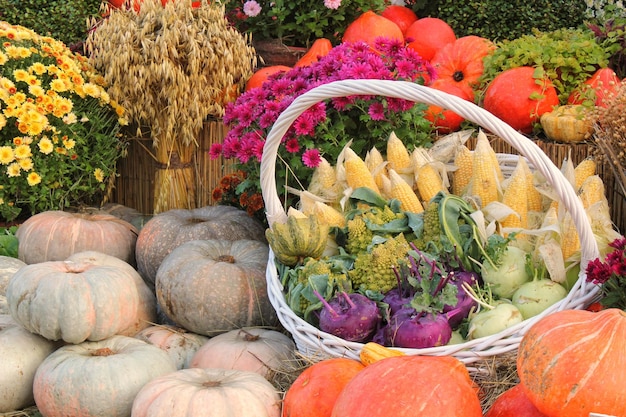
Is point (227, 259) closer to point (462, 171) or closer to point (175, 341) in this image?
point (175, 341)

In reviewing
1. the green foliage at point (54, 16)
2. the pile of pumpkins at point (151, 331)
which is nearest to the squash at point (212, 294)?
the pile of pumpkins at point (151, 331)

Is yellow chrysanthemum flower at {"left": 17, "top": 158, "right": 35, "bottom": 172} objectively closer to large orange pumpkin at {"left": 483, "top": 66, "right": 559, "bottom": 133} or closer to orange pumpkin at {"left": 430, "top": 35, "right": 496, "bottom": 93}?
orange pumpkin at {"left": 430, "top": 35, "right": 496, "bottom": 93}

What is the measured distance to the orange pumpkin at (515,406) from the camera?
1.88m

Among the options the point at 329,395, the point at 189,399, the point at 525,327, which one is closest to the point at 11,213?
the point at 189,399

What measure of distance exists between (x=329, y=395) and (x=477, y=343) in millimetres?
524

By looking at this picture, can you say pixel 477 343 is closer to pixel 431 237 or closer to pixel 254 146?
pixel 431 237

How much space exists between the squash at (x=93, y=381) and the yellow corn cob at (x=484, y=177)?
1.41 metres

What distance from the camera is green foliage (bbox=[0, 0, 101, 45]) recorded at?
5199 millimetres

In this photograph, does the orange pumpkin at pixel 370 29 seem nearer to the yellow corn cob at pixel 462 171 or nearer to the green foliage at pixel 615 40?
the green foliage at pixel 615 40

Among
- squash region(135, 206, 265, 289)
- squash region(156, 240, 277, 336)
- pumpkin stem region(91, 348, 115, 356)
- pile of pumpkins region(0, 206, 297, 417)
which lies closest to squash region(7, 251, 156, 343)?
pile of pumpkins region(0, 206, 297, 417)

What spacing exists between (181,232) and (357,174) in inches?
40.8

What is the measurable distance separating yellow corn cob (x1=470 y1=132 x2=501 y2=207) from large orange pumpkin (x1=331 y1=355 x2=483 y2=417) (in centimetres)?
124

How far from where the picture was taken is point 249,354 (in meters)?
2.83

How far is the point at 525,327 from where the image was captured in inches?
95.7
